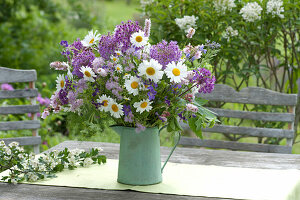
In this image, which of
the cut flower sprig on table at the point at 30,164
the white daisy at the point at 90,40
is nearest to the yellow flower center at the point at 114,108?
the white daisy at the point at 90,40

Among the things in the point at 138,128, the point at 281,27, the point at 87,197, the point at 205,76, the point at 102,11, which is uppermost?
the point at 102,11

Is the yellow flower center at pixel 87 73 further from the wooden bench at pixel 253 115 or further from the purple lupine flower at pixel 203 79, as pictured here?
the wooden bench at pixel 253 115

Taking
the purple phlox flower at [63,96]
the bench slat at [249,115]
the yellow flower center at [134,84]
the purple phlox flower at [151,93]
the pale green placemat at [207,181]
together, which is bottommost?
the pale green placemat at [207,181]

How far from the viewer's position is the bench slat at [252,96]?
2250mm

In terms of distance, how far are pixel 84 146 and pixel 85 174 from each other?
18.7 inches

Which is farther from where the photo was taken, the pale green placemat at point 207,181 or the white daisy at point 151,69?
the pale green placemat at point 207,181

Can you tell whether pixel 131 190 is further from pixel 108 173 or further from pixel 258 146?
pixel 258 146

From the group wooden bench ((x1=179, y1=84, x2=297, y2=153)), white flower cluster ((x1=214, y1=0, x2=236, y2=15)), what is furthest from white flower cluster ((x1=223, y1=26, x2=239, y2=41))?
wooden bench ((x1=179, y1=84, x2=297, y2=153))

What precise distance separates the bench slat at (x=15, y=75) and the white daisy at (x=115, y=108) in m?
1.27

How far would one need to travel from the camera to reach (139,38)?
1.31 meters

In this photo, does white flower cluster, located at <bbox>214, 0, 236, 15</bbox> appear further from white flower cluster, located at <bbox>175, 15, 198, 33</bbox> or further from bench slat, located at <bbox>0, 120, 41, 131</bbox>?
bench slat, located at <bbox>0, 120, 41, 131</bbox>

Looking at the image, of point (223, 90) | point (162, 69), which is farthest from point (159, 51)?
point (223, 90)

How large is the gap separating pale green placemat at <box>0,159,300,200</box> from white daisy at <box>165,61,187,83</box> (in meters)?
0.35

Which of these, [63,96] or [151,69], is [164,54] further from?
[63,96]
